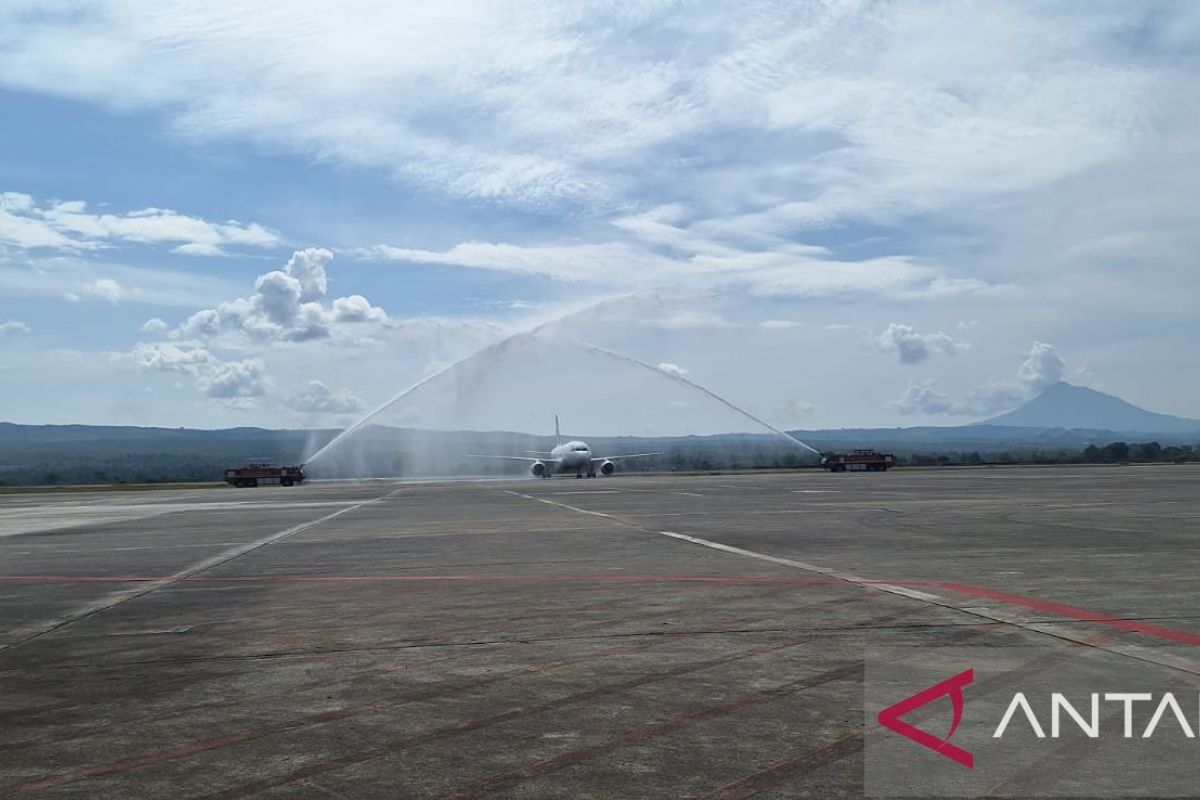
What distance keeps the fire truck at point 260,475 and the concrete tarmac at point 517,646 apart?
2786 inches

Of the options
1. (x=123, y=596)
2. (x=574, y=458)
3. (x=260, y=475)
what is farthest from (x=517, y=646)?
(x=260, y=475)

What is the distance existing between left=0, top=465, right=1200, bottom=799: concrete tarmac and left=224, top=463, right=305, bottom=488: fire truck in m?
70.8

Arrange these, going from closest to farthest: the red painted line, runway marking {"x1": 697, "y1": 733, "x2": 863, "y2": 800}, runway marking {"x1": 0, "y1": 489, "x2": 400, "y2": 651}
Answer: runway marking {"x1": 697, "y1": 733, "x2": 863, "y2": 800} → the red painted line → runway marking {"x1": 0, "y1": 489, "x2": 400, "y2": 651}

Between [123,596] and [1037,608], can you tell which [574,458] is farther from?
[1037,608]

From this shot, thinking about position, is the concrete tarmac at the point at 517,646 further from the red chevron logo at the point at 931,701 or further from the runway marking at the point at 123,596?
the red chevron logo at the point at 931,701

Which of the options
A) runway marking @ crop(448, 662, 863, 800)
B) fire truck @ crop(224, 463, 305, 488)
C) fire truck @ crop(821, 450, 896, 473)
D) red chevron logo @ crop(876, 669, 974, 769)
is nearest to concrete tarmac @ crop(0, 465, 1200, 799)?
runway marking @ crop(448, 662, 863, 800)

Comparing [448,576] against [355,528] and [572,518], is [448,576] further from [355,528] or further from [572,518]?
[572,518]

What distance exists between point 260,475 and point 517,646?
91064mm

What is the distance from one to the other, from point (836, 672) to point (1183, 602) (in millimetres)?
6942

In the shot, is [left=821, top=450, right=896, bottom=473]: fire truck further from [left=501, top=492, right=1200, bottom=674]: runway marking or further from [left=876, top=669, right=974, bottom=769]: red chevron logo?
[left=876, top=669, right=974, bottom=769]: red chevron logo

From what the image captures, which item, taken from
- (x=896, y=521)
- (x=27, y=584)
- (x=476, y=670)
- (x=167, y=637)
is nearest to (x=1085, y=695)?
(x=476, y=670)

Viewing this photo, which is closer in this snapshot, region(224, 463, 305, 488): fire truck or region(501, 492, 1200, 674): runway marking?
region(501, 492, 1200, 674): runway marking

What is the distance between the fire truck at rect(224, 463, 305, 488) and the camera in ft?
312

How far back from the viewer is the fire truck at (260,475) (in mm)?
95000
